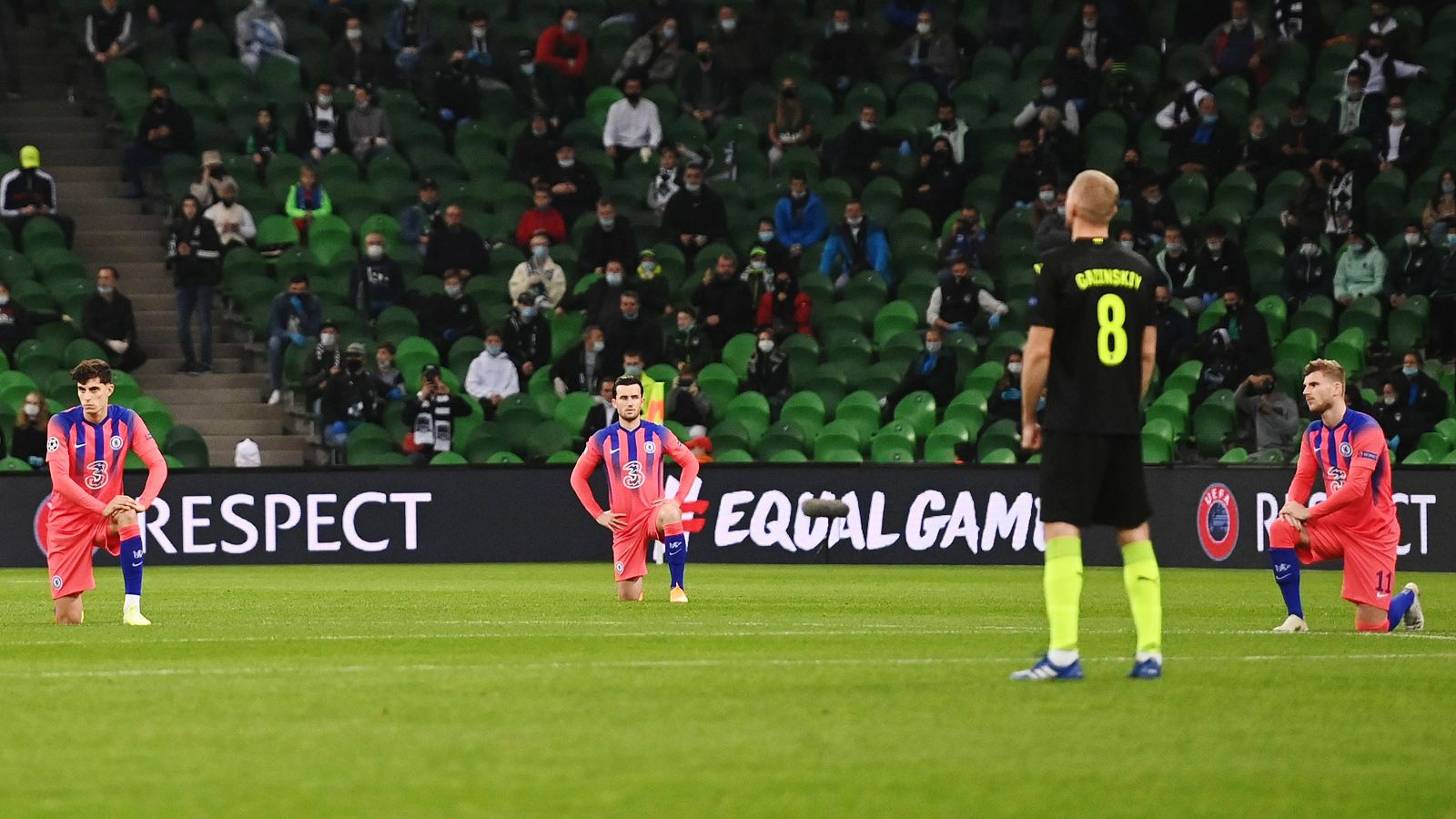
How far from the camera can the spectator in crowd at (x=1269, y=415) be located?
25.1 meters

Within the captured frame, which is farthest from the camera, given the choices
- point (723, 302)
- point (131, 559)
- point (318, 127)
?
point (318, 127)

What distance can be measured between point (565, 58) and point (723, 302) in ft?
18.7

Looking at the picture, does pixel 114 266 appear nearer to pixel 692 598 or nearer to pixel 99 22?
pixel 99 22

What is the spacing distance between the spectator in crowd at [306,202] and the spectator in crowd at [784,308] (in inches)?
240

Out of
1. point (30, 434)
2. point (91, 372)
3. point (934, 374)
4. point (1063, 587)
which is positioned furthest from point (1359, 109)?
point (1063, 587)

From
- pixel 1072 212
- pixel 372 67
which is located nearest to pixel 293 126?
pixel 372 67

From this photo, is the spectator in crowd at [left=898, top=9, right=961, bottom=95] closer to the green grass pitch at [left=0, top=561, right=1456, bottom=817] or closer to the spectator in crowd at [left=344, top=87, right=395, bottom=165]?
the spectator in crowd at [left=344, top=87, right=395, bottom=165]

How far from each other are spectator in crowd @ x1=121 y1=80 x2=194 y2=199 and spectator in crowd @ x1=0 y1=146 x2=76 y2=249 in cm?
153

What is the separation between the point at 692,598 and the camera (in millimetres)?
17672

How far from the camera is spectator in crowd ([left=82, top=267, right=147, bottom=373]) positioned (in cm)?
2756

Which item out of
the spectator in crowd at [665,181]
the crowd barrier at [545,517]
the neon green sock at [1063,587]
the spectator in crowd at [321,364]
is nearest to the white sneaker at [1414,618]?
the neon green sock at [1063,587]

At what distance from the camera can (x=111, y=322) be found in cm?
2769

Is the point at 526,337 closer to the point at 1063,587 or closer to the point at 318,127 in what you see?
the point at 318,127

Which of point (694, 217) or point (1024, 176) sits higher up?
point (1024, 176)
